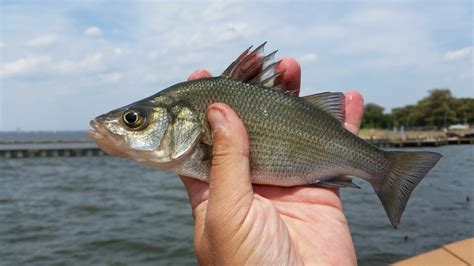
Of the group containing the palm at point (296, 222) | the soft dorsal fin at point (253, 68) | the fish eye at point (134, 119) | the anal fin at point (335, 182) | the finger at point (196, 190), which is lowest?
the palm at point (296, 222)

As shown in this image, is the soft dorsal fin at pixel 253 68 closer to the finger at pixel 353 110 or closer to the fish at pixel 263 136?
the fish at pixel 263 136

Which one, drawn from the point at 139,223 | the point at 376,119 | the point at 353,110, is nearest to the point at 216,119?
the point at 353,110

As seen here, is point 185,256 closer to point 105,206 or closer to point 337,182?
point 105,206

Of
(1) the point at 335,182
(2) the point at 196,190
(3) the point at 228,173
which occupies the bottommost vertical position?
(2) the point at 196,190

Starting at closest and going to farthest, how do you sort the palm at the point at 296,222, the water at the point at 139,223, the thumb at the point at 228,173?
the thumb at the point at 228,173 → the palm at the point at 296,222 → the water at the point at 139,223

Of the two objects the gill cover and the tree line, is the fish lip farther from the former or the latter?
the tree line

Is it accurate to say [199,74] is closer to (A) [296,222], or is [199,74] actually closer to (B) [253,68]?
(B) [253,68]

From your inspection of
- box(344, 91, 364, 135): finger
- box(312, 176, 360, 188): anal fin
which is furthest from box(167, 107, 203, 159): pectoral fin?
box(344, 91, 364, 135): finger

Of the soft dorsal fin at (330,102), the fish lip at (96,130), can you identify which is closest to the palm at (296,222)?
the soft dorsal fin at (330,102)
